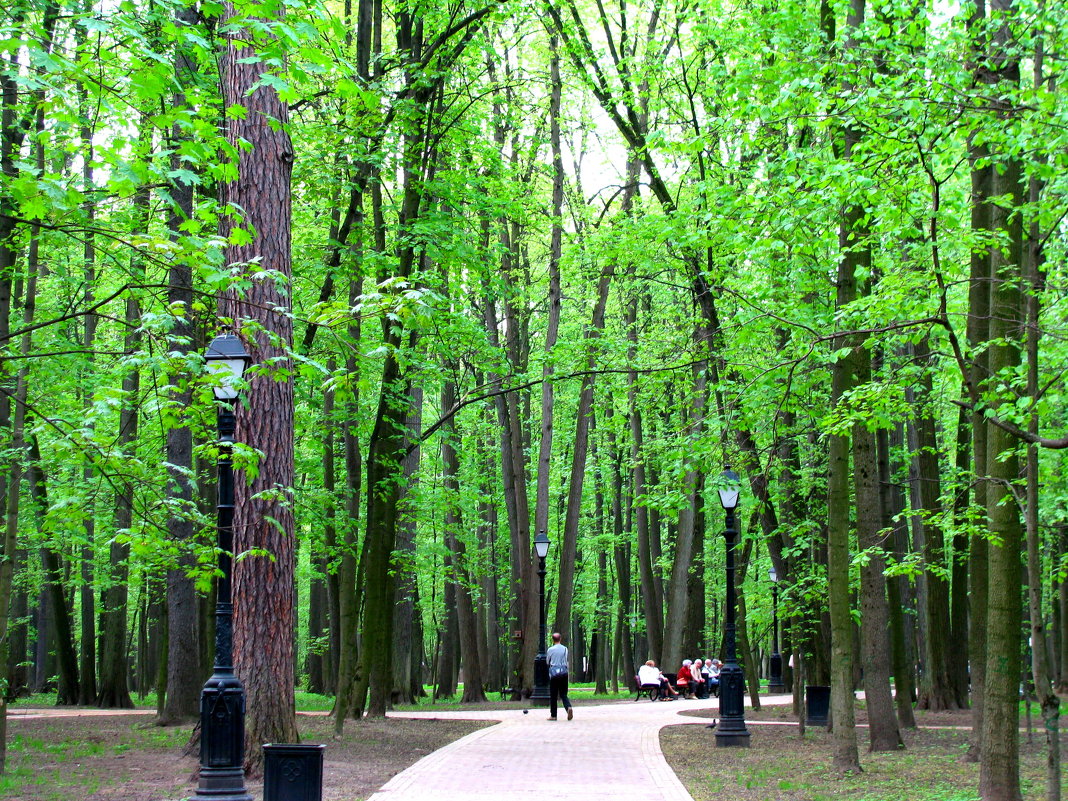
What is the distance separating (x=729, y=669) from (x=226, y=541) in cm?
867

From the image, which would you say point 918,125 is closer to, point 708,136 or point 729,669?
point 708,136

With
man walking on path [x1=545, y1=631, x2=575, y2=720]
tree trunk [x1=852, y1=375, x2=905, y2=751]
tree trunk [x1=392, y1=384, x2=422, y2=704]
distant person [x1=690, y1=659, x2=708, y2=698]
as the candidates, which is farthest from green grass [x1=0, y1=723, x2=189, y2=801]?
distant person [x1=690, y1=659, x2=708, y2=698]

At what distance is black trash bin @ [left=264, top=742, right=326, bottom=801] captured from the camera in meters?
7.85

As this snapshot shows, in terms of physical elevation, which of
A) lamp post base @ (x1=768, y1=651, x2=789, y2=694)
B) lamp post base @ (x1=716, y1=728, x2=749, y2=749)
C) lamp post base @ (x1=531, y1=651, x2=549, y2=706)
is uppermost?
lamp post base @ (x1=716, y1=728, x2=749, y2=749)

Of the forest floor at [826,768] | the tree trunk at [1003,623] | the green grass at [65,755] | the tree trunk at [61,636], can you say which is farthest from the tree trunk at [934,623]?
the tree trunk at [61,636]

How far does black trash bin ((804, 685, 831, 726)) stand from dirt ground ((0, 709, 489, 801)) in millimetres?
6049

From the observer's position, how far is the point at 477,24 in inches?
610

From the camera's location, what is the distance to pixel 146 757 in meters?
12.5

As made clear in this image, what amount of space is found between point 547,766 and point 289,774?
5474 mm

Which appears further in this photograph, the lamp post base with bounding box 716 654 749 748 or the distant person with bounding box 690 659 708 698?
the distant person with bounding box 690 659 708 698

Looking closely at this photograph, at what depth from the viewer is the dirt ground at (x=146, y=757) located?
1007cm

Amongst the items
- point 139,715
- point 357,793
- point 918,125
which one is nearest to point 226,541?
point 357,793

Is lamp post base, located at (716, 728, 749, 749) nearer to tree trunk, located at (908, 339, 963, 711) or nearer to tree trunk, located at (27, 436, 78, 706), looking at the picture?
tree trunk, located at (908, 339, 963, 711)

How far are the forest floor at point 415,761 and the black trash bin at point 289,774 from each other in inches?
80.4
